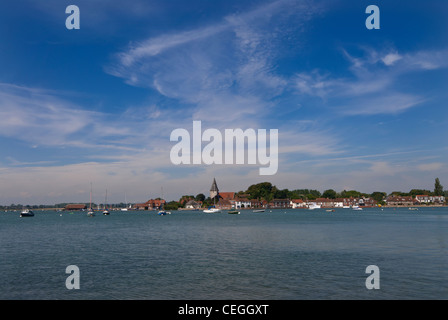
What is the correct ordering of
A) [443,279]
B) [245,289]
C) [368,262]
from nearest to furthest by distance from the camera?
[245,289] → [443,279] → [368,262]

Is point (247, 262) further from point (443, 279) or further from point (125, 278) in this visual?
point (443, 279)

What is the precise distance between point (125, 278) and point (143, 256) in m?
12.1

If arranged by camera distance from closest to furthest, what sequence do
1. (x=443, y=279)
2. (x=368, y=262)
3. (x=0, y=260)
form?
(x=443, y=279) → (x=368, y=262) → (x=0, y=260)

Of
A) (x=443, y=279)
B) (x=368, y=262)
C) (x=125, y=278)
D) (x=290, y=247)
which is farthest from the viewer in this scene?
(x=290, y=247)

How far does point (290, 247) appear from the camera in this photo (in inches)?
1892

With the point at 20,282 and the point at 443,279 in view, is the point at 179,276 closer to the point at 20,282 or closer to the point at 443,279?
the point at 20,282

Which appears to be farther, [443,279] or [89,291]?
[443,279]

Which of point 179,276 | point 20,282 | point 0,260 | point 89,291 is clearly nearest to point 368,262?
point 179,276

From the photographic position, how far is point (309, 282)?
26.7m
